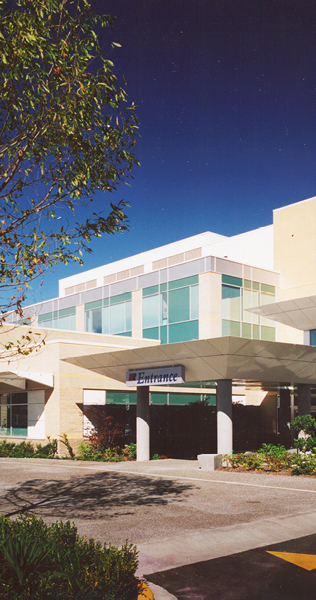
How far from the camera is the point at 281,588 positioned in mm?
6613

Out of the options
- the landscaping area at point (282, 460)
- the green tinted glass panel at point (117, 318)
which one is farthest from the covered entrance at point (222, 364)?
the green tinted glass panel at point (117, 318)

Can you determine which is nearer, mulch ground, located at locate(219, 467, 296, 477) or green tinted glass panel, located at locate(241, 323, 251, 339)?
mulch ground, located at locate(219, 467, 296, 477)

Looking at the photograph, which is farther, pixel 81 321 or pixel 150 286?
pixel 81 321

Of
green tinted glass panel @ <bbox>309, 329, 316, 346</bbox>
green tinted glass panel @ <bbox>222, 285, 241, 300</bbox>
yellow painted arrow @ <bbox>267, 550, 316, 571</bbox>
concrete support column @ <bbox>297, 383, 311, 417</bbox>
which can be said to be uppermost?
green tinted glass panel @ <bbox>222, 285, 241, 300</bbox>

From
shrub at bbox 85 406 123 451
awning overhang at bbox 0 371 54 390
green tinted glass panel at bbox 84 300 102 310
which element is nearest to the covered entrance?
shrub at bbox 85 406 123 451

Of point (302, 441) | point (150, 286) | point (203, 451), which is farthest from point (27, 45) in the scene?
point (150, 286)

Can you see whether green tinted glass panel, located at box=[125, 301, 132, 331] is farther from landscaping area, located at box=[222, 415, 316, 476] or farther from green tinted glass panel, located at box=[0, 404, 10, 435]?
landscaping area, located at box=[222, 415, 316, 476]

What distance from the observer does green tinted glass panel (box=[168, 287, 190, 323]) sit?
113 ft

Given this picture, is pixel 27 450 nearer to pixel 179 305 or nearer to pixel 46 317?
pixel 179 305

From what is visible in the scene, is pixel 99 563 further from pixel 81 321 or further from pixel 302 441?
pixel 81 321

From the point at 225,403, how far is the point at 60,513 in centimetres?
1007

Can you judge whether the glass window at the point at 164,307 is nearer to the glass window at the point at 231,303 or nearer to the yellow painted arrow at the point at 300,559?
the glass window at the point at 231,303

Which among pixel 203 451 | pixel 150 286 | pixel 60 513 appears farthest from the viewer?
pixel 150 286

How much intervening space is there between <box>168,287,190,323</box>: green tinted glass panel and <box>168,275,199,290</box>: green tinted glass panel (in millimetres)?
288
